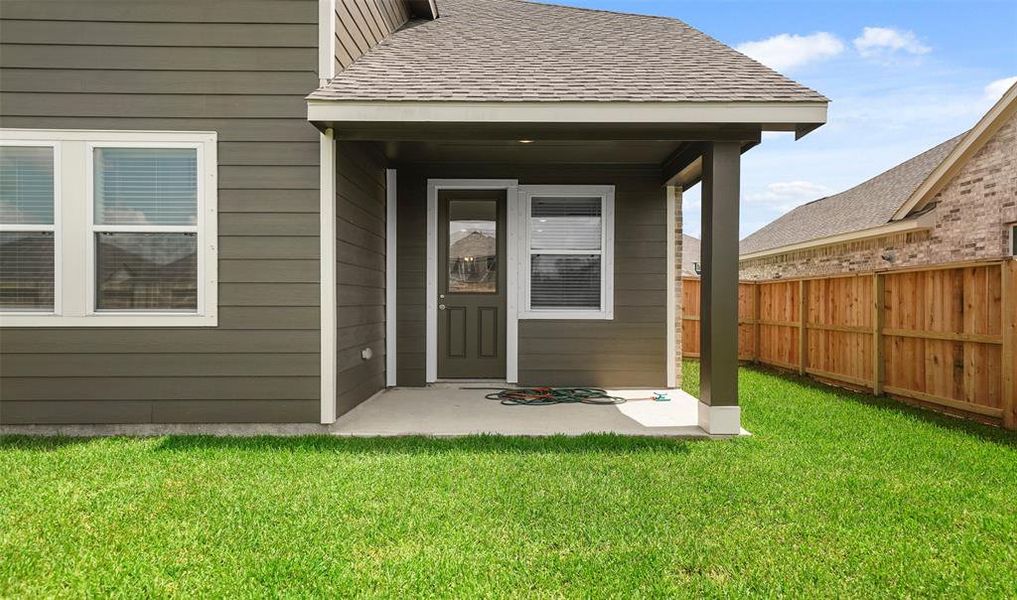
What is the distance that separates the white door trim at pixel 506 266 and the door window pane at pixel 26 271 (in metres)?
3.47

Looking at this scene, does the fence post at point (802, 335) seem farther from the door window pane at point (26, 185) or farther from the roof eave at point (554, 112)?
the door window pane at point (26, 185)

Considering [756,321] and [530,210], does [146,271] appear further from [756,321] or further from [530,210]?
[756,321]

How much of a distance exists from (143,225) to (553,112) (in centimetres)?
326

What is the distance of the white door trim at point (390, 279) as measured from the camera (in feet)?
21.8

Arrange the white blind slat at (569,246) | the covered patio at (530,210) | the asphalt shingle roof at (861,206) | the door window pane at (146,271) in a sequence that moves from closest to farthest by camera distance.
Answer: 1. the covered patio at (530,210)
2. the door window pane at (146,271)
3. the white blind slat at (569,246)
4. the asphalt shingle roof at (861,206)

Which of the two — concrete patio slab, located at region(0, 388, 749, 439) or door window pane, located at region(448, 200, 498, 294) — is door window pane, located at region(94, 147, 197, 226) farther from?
door window pane, located at region(448, 200, 498, 294)

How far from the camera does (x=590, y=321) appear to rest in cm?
677

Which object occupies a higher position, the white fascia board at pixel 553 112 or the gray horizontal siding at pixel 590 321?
the white fascia board at pixel 553 112

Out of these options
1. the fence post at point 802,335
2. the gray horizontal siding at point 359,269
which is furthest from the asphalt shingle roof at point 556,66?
the fence post at point 802,335

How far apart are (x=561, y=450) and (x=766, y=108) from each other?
2.90 meters

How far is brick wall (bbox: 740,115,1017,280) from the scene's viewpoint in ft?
24.5

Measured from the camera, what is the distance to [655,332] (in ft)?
22.2

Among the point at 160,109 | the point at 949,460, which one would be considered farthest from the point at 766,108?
the point at 160,109

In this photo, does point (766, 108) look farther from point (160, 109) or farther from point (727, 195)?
point (160, 109)
